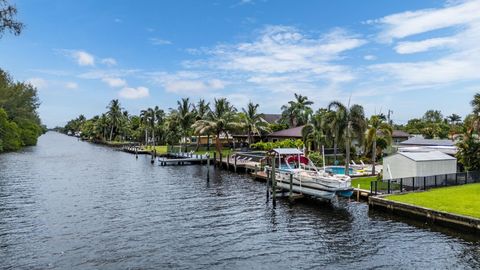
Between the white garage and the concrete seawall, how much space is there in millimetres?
6308

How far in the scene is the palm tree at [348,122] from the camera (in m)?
34.7

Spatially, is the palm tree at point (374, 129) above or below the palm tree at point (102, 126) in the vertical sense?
below

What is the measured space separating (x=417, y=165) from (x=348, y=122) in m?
7.49

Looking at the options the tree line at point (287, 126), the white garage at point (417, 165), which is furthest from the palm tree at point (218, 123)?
the white garage at point (417, 165)

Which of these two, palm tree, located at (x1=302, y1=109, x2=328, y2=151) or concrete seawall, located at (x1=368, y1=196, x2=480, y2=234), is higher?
palm tree, located at (x1=302, y1=109, x2=328, y2=151)

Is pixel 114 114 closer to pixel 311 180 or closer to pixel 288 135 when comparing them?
pixel 288 135

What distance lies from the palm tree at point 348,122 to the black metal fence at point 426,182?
6590 mm

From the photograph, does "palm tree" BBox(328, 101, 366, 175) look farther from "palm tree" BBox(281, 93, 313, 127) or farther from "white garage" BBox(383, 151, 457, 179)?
"palm tree" BBox(281, 93, 313, 127)

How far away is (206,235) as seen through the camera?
2070 centimetres

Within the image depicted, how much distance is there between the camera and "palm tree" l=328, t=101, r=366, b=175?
34719 millimetres

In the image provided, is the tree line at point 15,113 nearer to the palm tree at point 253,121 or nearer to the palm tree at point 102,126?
the palm tree at point 102,126

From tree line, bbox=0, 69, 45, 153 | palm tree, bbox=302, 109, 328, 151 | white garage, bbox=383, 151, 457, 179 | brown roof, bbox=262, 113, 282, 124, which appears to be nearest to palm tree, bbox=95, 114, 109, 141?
tree line, bbox=0, 69, 45, 153

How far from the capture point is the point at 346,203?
1122 inches

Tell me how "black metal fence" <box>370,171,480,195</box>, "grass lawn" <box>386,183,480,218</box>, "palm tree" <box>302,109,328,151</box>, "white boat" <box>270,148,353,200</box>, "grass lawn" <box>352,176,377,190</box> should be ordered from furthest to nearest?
"palm tree" <box>302,109,328,151</box> < "grass lawn" <box>352,176,377,190</box> < "black metal fence" <box>370,171,480,195</box> < "white boat" <box>270,148,353,200</box> < "grass lawn" <box>386,183,480,218</box>
